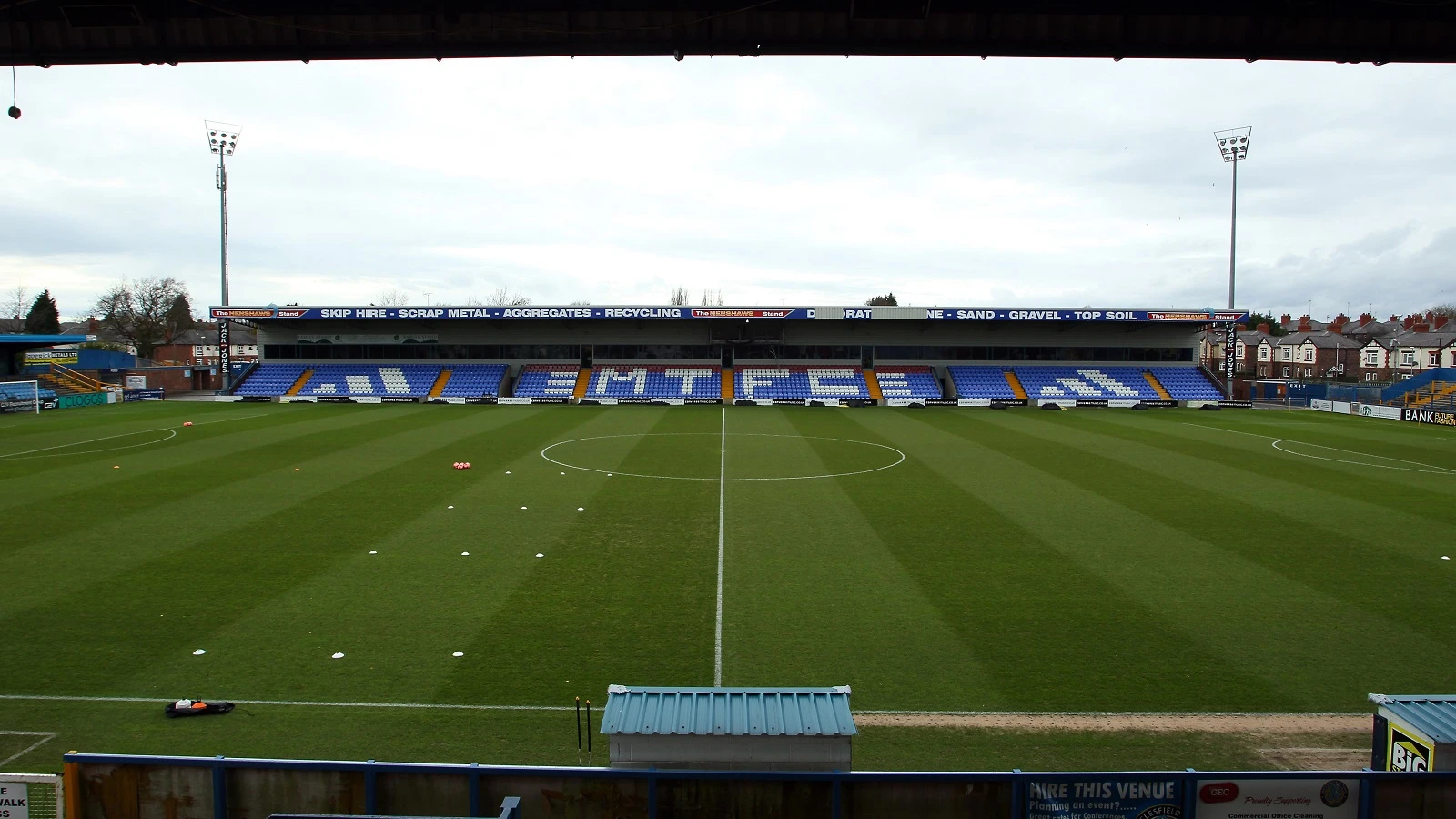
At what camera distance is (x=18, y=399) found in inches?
1673

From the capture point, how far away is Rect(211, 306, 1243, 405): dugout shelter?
2063 inches

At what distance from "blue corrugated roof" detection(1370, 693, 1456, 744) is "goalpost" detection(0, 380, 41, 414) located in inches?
2158

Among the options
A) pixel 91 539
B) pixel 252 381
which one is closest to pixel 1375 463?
pixel 91 539

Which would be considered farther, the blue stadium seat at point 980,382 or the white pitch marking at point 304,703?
the blue stadium seat at point 980,382

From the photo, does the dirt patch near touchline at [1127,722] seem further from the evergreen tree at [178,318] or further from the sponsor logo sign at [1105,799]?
the evergreen tree at [178,318]

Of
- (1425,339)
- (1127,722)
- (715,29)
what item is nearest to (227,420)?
(715,29)

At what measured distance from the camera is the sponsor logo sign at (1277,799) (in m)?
5.94

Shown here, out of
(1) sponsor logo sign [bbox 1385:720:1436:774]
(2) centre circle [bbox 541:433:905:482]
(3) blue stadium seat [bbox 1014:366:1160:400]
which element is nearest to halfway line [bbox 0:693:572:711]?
(1) sponsor logo sign [bbox 1385:720:1436:774]

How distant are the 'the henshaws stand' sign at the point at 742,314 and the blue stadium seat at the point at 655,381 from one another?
4.12 m

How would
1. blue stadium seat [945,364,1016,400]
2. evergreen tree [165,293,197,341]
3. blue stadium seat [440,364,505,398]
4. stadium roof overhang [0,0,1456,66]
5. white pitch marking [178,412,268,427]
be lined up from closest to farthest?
stadium roof overhang [0,0,1456,66] → white pitch marking [178,412,268,427] → blue stadium seat [945,364,1016,400] → blue stadium seat [440,364,505,398] → evergreen tree [165,293,197,341]

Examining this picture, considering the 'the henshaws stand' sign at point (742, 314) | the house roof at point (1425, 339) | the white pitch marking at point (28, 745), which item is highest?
the house roof at point (1425, 339)

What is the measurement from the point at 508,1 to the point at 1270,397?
205 feet

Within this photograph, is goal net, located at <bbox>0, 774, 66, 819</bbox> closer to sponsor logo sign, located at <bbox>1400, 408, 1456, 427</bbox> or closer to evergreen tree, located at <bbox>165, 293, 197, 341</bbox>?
sponsor logo sign, located at <bbox>1400, 408, 1456, 427</bbox>

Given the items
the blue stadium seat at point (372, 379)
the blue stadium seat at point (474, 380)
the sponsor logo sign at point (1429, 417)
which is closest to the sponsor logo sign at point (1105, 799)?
the sponsor logo sign at point (1429, 417)
